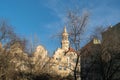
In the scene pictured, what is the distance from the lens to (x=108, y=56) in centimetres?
4559

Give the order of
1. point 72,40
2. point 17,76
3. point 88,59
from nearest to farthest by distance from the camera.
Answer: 1. point 72,40
2. point 88,59
3. point 17,76

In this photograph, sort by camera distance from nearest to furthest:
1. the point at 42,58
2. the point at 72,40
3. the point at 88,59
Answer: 1. the point at 72,40
2. the point at 88,59
3. the point at 42,58

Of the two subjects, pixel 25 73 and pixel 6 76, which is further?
pixel 25 73

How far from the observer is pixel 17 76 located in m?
54.9

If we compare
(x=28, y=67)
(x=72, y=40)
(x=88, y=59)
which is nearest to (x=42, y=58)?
(x=28, y=67)

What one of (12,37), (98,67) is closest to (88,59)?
(98,67)

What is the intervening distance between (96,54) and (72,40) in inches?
350

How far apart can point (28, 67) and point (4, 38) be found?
46.6ft

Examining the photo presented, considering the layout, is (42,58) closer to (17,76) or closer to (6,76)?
(17,76)

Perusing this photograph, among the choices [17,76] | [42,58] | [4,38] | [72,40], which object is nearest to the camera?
[72,40]

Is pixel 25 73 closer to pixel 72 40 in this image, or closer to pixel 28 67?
pixel 28 67

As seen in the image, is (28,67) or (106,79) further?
(28,67)

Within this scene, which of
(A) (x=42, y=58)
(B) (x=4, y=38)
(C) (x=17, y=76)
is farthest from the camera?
(A) (x=42, y=58)

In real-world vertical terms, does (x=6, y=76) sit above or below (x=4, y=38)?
below
